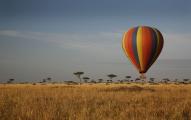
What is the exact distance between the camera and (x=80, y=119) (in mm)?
8602

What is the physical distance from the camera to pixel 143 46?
33094mm

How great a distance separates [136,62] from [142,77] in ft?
5.66

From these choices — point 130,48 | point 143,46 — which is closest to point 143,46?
point 143,46

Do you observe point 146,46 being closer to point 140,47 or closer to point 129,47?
point 140,47

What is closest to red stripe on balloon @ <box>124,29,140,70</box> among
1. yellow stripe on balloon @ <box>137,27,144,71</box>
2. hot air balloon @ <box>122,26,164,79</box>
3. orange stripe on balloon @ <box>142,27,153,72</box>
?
hot air balloon @ <box>122,26,164,79</box>

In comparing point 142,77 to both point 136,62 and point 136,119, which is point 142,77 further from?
point 136,119

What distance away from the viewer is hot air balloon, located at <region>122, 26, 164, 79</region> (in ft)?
107

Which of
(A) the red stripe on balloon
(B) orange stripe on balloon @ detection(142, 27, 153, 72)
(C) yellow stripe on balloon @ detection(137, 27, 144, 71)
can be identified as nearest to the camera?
(B) orange stripe on balloon @ detection(142, 27, 153, 72)

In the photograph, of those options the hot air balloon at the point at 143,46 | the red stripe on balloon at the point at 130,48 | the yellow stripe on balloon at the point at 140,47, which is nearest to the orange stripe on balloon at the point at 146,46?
the hot air balloon at the point at 143,46

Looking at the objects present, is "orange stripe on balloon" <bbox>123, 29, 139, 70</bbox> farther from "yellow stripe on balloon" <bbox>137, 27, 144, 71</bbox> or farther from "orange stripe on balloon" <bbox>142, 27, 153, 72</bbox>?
"orange stripe on balloon" <bbox>142, 27, 153, 72</bbox>

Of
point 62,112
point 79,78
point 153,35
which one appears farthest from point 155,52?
point 79,78

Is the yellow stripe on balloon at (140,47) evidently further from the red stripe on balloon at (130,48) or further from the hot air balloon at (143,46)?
the red stripe on balloon at (130,48)

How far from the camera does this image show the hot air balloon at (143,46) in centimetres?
3259

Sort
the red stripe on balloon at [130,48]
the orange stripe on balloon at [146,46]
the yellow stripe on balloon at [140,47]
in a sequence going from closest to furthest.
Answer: the orange stripe on balloon at [146,46] < the yellow stripe on balloon at [140,47] < the red stripe on balloon at [130,48]
